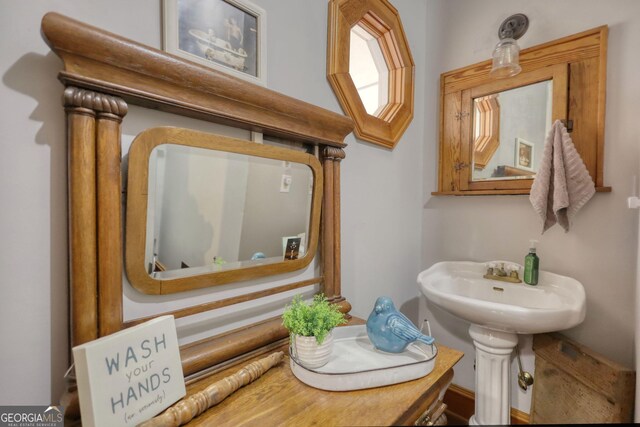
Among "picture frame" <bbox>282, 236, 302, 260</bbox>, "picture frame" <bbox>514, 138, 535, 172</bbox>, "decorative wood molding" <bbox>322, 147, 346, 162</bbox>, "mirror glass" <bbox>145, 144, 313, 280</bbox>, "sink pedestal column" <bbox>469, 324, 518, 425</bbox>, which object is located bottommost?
"sink pedestal column" <bbox>469, 324, 518, 425</bbox>

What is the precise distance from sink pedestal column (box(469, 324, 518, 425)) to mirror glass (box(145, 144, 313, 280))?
900 millimetres

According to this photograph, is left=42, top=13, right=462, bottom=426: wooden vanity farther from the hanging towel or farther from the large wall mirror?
the hanging towel

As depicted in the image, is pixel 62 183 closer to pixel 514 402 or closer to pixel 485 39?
pixel 485 39

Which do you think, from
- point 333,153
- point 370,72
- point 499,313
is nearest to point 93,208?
point 333,153

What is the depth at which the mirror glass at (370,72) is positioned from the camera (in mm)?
1514

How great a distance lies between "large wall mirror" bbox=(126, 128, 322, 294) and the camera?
0.68 metres

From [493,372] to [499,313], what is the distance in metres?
0.40

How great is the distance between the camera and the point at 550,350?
1302 millimetres

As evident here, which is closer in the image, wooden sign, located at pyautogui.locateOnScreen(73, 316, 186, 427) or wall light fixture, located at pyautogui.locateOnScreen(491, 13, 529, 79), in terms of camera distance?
wooden sign, located at pyautogui.locateOnScreen(73, 316, 186, 427)

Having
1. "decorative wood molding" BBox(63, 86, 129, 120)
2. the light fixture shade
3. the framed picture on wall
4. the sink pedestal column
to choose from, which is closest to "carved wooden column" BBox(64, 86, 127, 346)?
"decorative wood molding" BBox(63, 86, 129, 120)

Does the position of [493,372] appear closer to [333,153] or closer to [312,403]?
[312,403]

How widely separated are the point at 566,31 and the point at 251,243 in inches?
64.5

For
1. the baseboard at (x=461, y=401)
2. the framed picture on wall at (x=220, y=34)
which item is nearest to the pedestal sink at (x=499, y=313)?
the baseboard at (x=461, y=401)

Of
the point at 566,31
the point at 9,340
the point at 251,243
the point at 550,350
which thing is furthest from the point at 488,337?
the point at 9,340
